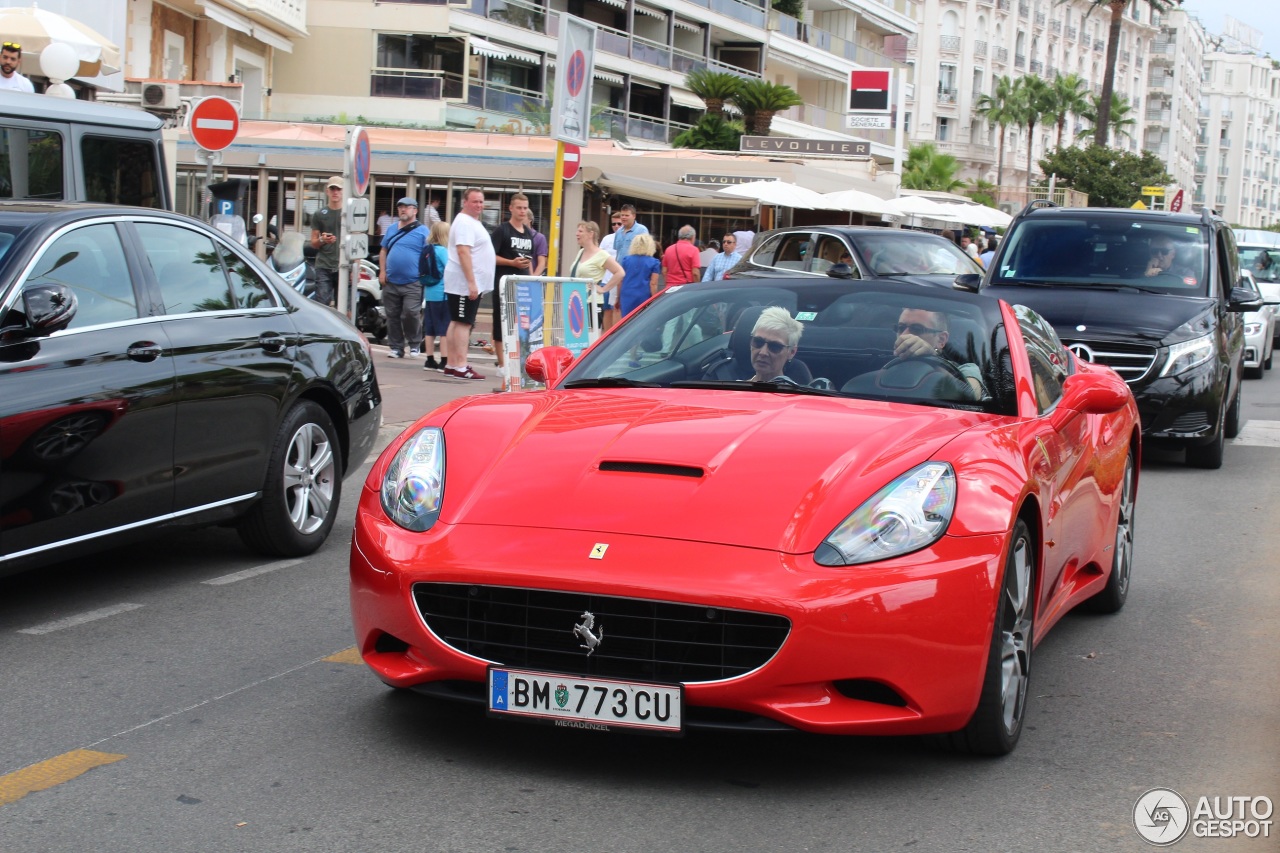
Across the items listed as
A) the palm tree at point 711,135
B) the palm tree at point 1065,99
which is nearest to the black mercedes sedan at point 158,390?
the palm tree at point 711,135

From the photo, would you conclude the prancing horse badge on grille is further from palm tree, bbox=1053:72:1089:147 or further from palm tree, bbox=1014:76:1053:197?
palm tree, bbox=1053:72:1089:147

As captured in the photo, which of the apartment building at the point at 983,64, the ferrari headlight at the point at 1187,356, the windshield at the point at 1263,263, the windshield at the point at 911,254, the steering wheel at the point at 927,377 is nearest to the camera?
Result: the steering wheel at the point at 927,377

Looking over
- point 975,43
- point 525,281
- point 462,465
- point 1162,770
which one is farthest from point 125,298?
point 975,43

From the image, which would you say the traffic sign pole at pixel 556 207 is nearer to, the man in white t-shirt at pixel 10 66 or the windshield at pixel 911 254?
the windshield at pixel 911 254

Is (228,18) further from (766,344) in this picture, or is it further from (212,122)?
(766,344)

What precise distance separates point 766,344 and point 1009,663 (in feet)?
4.78

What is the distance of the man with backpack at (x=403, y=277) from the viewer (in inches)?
696

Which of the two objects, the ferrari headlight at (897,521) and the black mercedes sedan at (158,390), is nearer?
the ferrari headlight at (897,521)

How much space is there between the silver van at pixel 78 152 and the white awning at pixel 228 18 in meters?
29.7

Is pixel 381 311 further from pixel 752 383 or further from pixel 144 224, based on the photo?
pixel 752 383

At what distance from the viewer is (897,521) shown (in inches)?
165

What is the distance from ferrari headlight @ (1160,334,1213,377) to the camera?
11.4 m

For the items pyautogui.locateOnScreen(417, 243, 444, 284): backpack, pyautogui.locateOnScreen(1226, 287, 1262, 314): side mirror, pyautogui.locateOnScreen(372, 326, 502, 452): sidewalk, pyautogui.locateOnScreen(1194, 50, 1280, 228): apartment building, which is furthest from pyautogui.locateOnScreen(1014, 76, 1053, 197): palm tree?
pyautogui.locateOnScreen(1226, 287, 1262, 314): side mirror

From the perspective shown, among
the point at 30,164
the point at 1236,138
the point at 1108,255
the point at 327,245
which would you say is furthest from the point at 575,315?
the point at 1236,138
